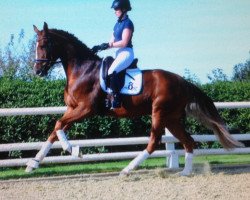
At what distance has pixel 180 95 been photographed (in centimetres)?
863

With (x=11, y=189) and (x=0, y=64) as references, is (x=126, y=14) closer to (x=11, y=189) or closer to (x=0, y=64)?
(x=11, y=189)

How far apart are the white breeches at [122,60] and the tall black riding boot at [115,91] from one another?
0.34 feet

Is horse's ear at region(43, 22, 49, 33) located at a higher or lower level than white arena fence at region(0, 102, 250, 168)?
higher

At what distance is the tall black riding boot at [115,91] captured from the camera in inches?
325

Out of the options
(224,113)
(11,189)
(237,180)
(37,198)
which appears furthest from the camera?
(224,113)

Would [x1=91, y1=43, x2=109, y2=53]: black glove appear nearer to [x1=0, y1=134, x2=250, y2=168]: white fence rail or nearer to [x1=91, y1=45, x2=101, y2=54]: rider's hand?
[x1=91, y1=45, x2=101, y2=54]: rider's hand

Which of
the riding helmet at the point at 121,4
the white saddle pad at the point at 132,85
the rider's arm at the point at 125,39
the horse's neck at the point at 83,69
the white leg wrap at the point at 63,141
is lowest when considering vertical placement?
the white leg wrap at the point at 63,141

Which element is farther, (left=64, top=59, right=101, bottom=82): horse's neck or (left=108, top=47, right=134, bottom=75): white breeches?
(left=64, top=59, right=101, bottom=82): horse's neck

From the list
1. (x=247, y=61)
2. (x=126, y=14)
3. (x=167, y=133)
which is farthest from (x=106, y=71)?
(x=247, y=61)

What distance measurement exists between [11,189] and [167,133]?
3.66 metres

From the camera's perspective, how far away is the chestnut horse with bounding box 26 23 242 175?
8.23m

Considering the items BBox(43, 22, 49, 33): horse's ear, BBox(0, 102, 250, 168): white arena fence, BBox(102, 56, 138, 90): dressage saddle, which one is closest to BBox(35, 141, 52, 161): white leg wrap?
BBox(0, 102, 250, 168): white arena fence

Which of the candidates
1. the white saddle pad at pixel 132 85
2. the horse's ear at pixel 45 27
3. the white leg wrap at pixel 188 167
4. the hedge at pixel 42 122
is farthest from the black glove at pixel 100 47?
the hedge at pixel 42 122

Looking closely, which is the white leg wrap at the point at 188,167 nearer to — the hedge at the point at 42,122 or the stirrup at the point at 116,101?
the stirrup at the point at 116,101
